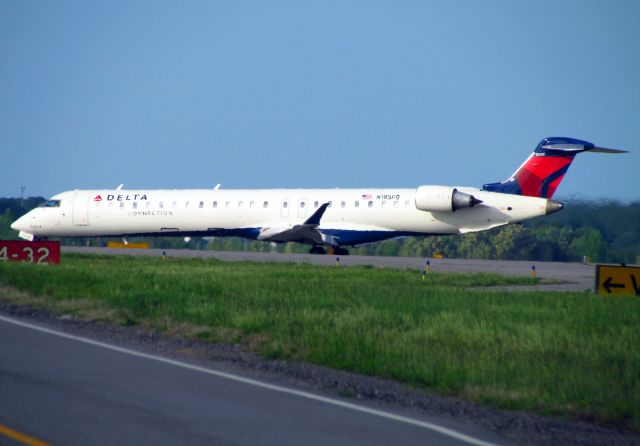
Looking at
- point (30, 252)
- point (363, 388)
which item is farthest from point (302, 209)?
point (363, 388)

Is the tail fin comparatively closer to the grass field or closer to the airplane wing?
the airplane wing

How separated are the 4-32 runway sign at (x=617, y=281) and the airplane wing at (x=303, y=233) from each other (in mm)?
21533

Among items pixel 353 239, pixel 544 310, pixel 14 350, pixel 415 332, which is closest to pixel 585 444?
pixel 415 332

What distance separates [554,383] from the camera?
35.1ft

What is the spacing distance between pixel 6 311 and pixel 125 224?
26.7 m

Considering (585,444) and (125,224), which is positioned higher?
(125,224)

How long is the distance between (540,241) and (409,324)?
40814 millimetres

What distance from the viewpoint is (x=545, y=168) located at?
40.7m

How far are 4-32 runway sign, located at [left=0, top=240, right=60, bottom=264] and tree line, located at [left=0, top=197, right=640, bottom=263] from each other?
1614cm

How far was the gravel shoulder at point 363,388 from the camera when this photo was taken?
28.3ft

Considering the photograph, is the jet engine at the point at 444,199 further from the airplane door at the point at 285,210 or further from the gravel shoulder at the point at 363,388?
the gravel shoulder at the point at 363,388

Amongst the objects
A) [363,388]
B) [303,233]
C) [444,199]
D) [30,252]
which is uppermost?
[444,199]

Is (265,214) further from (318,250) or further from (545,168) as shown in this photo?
(545,168)

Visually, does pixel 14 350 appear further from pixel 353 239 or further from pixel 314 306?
pixel 353 239
